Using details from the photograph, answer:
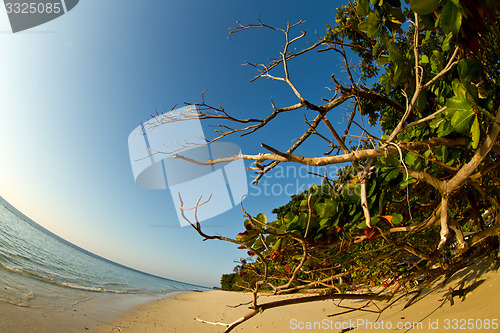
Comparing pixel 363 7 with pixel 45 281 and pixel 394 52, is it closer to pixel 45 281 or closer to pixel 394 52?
pixel 394 52

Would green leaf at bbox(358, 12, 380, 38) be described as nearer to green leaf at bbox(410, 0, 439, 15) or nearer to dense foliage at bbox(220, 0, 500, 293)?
dense foliage at bbox(220, 0, 500, 293)

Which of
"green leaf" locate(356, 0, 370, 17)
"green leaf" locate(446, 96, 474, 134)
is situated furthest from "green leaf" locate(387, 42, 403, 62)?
"green leaf" locate(446, 96, 474, 134)

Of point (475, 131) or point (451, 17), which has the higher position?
point (451, 17)

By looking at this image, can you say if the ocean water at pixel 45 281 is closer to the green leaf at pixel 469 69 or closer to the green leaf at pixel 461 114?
the green leaf at pixel 461 114

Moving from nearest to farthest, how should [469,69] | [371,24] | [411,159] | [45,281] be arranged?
[469,69]
[411,159]
[371,24]
[45,281]

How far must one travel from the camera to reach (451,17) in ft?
3.19

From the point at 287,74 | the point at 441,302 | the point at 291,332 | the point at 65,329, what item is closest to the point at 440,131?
the point at 287,74

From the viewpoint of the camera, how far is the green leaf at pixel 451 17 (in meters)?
0.95

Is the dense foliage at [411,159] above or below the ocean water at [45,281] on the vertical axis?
above

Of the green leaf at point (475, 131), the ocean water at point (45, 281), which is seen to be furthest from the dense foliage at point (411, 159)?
the ocean water at point (45, 281)

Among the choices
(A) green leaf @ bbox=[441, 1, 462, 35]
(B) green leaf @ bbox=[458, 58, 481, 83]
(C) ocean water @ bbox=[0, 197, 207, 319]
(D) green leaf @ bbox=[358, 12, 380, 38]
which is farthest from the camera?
(C) ocean water @ bbox=[0, 197, 207, 319]

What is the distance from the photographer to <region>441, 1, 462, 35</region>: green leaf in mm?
946

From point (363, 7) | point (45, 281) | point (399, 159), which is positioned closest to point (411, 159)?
point (399, 159)

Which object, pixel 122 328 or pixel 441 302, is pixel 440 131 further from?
pixel 122 328
